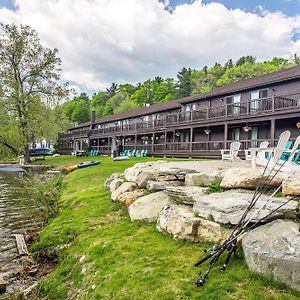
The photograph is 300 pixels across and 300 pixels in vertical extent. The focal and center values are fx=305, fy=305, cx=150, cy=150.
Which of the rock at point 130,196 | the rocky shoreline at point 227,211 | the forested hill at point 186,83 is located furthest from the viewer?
the forested hill at point 186,83

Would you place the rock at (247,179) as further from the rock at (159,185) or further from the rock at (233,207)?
the rock at (159,185)

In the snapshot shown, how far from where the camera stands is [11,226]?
34.1ft

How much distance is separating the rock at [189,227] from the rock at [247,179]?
47.3 inches

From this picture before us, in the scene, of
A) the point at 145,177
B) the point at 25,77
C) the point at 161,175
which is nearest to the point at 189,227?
the point at 161,175

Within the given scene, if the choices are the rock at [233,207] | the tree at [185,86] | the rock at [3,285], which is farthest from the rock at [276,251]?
the tree at [185,86]

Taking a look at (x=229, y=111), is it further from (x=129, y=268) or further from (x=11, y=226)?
(x=129, y=268)

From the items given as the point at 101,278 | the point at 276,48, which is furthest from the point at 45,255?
the point at 276,48

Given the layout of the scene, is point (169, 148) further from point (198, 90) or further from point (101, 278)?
point (198, 90)

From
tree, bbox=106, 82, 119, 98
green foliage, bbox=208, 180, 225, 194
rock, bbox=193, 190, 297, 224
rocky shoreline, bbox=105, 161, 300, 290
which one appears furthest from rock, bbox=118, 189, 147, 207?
tree, bbox=106, 82, 119, 98

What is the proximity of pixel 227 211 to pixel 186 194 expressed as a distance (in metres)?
1.68

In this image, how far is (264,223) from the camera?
17.3ft

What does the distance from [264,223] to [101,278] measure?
2.97 metres

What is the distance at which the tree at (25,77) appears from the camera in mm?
34844

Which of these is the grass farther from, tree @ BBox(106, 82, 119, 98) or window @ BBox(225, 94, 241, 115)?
tree @ BBox(106, 82, 119, 98)
